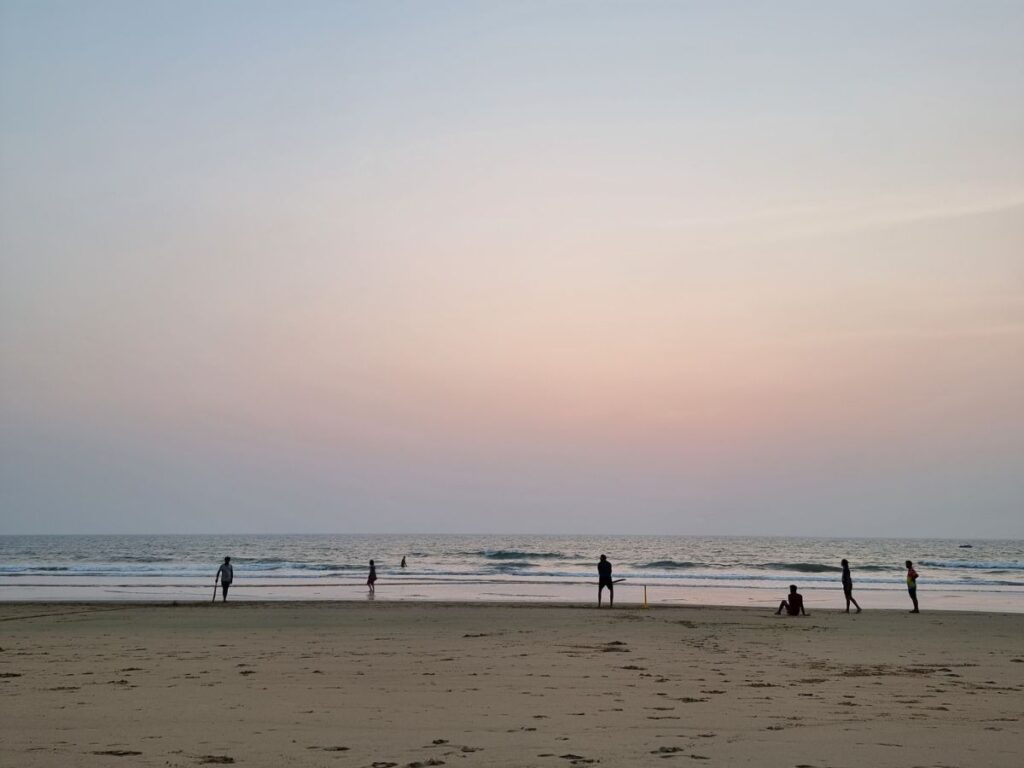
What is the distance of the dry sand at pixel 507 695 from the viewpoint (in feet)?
25.5

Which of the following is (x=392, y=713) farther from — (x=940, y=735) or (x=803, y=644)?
(x=803, y=644)

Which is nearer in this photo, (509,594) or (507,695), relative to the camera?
(507,695)

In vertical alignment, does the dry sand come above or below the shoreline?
above

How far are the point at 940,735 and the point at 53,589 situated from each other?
4024 cm

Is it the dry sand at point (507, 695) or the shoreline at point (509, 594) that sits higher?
the dry sand at point (507, 695)

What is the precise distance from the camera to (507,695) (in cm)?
1086

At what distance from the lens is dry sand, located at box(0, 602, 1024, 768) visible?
7.76m

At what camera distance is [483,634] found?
19016 mm

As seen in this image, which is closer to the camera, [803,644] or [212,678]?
[212,678]

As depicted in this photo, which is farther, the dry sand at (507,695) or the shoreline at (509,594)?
the shoreline at (509,594)

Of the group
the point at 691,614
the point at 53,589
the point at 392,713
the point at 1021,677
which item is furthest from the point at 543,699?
the point at 53,589

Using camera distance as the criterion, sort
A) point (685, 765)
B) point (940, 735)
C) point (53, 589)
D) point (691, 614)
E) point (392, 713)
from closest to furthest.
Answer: point (685, 765) < point (940, 735) < point (392, 713) < point (691, 614) < point (53, 589)

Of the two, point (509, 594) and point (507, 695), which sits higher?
point (507, 695)

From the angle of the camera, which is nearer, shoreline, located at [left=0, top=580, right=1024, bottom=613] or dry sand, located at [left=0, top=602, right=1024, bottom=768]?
dry sand, located at [left=0, top=602, right=1024, bottom=768]
